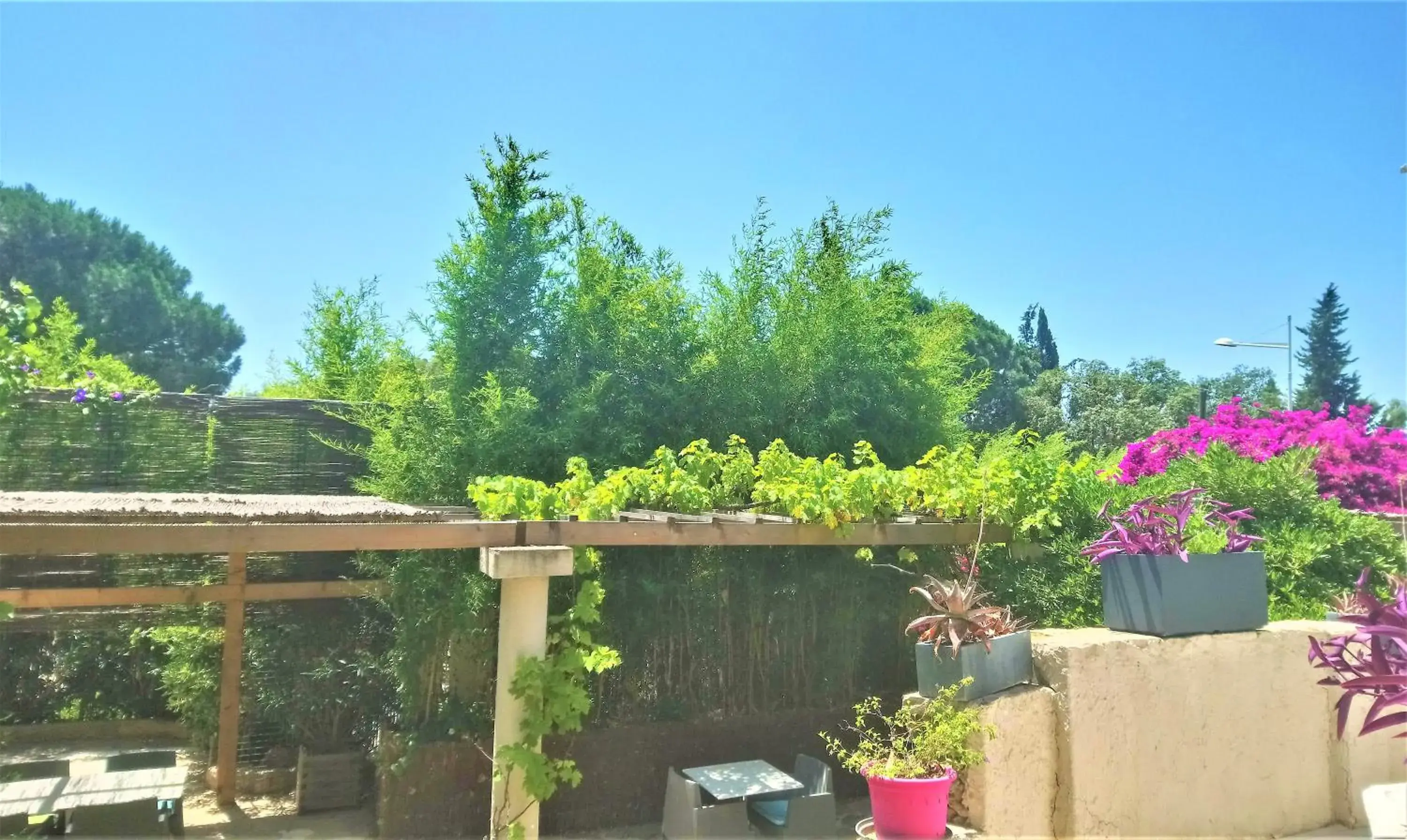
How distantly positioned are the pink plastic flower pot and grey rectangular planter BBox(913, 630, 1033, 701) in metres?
0.37

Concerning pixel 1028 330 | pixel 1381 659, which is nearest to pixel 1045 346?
pixel 1028 330

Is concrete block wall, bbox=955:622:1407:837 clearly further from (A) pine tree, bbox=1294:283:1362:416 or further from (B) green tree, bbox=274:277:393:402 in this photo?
(A) pine tree, bbox=1294:283:1362:416

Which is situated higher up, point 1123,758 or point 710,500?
point 710,500

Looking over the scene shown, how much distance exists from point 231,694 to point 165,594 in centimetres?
74

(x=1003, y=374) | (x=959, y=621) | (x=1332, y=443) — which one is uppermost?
(x=1003, y=374)

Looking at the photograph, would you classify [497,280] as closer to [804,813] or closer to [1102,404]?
[804,813]

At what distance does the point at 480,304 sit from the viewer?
514 cm

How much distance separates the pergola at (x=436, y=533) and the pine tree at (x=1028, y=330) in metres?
16.5

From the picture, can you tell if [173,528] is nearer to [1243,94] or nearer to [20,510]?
[20,510]

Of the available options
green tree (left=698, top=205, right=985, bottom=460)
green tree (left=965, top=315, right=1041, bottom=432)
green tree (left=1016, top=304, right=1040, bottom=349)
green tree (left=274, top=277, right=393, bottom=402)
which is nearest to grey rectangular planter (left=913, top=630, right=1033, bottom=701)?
green tree (left=698, top=205, right=985, bottom=460)

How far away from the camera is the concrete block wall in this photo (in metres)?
3.29

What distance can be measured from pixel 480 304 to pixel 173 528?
2.51 m

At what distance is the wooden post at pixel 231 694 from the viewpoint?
201 inches

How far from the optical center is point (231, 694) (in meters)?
5.16
